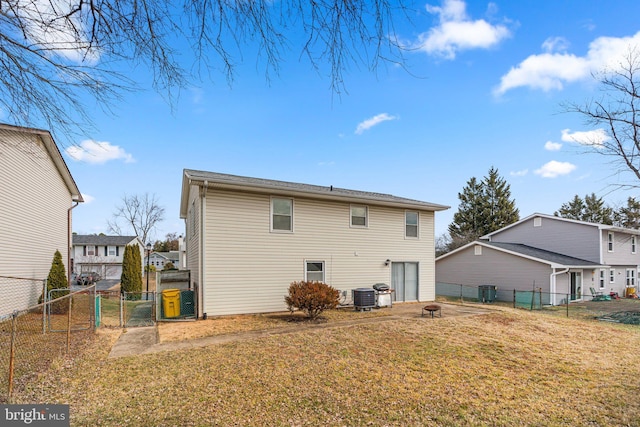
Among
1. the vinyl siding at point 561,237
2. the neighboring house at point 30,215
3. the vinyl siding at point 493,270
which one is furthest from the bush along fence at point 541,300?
the neighboring house at point 30,215

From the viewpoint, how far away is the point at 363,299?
12.5 meters

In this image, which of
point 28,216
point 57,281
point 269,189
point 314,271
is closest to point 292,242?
point 314,271

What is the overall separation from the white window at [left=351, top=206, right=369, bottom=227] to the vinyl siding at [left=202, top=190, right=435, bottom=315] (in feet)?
0.70

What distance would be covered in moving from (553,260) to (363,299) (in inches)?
583

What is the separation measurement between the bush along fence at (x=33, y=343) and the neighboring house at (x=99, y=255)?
28.6 meters

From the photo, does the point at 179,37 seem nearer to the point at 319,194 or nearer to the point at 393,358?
the point at 393,358

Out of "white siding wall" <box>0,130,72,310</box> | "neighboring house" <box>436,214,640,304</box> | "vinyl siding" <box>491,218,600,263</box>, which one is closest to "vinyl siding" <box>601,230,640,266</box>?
"neighboring house" <box>436,214,640,304</box>

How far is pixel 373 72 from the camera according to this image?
9.42ft

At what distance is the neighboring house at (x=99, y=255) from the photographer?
3675 centimetres

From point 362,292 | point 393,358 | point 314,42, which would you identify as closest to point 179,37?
point 314,42

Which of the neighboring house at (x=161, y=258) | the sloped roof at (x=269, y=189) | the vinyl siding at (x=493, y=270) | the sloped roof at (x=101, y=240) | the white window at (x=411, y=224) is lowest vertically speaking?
the neighboring house at (x=161, y=258)

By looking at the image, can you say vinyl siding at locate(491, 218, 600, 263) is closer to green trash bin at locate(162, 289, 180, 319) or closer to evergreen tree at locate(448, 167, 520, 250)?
evergreen tree at locate(448, 167, 520, 250)

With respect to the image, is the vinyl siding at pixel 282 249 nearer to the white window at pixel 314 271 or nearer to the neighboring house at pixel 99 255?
the white window at pixel 314 271

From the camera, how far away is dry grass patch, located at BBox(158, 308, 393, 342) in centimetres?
872
